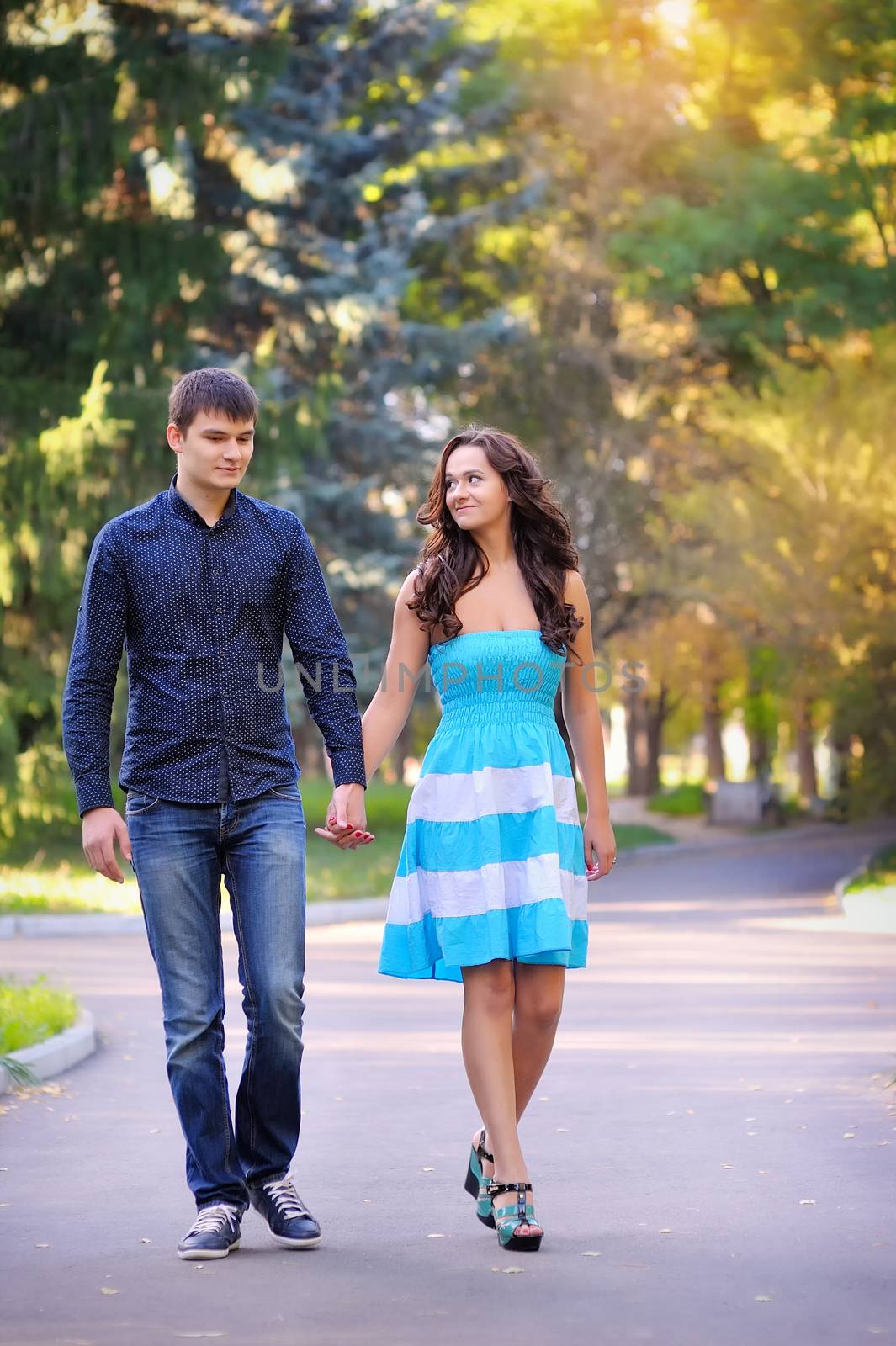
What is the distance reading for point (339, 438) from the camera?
28.6 m

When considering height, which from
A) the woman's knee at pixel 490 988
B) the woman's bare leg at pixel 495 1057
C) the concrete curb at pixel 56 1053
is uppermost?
the woman's knee at pixel 490 988

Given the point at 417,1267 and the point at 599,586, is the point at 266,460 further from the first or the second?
the point at 417,1267

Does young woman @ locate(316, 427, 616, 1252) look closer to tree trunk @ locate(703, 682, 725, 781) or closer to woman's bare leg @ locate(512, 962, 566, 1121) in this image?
woman's bare leg @ locate(512, 962, 566, 1121)

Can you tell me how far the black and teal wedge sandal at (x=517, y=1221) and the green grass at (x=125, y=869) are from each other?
6.86 m

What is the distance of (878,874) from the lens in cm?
2278

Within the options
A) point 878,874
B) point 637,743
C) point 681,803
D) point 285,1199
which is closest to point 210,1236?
point 285,1199

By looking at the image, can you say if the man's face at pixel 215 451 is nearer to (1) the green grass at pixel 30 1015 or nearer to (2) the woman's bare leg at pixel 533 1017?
(2) the woman's bare leg at pixel 533 1017

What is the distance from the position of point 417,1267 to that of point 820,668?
21.0 metres

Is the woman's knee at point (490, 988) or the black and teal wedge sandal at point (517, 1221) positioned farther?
the woman's knee at point (490, 988)

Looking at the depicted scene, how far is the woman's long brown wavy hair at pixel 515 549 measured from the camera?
18.3 feet

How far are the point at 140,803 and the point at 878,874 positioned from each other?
1860 centimetres

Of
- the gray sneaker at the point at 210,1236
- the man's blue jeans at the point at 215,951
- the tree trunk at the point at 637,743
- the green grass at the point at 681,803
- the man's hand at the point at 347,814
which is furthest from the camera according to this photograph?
the tree trunk at the point at 637,743

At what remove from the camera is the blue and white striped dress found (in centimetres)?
534

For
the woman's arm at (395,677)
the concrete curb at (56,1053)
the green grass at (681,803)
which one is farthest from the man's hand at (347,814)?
the green grass at (681,803)
